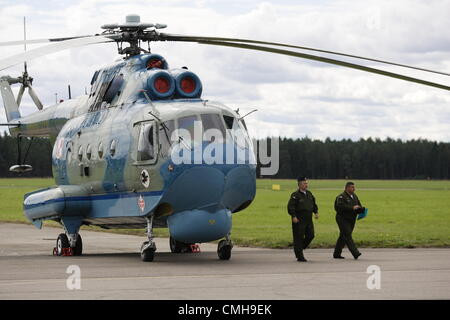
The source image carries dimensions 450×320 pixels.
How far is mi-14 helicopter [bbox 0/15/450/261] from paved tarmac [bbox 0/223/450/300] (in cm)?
98

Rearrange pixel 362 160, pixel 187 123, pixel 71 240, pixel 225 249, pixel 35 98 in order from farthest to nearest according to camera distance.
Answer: pixel 362 160, pixel 35 98, pixel 71 240, pixel 225 249, pixel 187 123

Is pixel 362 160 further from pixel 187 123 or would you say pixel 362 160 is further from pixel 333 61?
pixel 333 61

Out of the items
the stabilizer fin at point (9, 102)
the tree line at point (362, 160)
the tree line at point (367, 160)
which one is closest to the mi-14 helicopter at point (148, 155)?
the stabilizer fin at point (9, 102)

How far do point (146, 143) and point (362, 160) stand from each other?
167070 millimetres

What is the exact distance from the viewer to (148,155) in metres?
19.8

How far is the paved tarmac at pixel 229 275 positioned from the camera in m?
13.8

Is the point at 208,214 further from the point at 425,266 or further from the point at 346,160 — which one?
the point at 346,160

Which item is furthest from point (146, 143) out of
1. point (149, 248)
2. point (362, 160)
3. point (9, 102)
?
point (362, 160)

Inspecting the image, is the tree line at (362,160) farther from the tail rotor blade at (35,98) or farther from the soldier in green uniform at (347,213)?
the soldier in green uniform at (347,213)

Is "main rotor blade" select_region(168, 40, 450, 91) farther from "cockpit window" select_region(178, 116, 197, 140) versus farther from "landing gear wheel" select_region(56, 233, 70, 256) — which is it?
"landing gear wheel" select_region(56, 233, 70, 256)

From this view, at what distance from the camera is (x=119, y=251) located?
25.1 meters

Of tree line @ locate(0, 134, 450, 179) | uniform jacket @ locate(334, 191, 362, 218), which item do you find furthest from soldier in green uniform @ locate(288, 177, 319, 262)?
tree line @ locate(0, 134, 450, 179)

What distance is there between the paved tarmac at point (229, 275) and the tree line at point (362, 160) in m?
148

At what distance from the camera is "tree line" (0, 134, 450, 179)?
177 m
